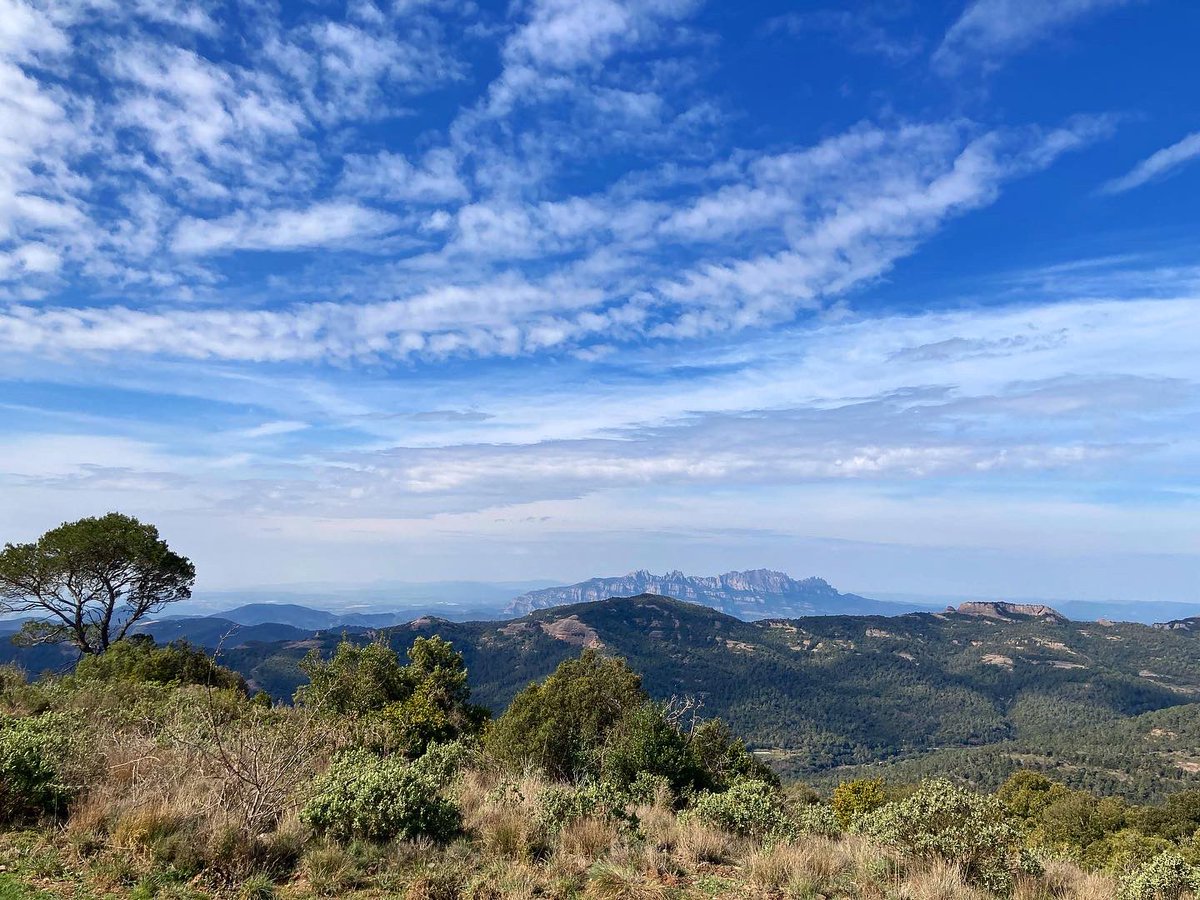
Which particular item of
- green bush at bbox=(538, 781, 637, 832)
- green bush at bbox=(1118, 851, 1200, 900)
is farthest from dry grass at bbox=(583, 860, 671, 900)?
green bush at bbox=(1118, 851, 1200, 900)

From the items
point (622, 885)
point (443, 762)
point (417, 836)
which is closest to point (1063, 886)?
point (622, 885)

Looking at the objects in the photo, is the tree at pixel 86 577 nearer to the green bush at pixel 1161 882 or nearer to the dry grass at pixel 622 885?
the dry grass at pixel 622 885

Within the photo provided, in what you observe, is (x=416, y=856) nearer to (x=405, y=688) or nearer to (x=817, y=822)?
(x=817, y=822)

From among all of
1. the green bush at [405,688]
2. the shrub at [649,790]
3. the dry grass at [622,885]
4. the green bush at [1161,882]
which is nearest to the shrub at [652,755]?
the shrub at [649,790]

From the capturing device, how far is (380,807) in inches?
303

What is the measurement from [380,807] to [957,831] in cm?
719

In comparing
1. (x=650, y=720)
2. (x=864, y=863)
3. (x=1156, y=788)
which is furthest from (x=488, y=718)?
(x=1156, y=788)

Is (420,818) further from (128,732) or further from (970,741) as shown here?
(970,741)

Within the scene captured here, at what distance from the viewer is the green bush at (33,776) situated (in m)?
7.44

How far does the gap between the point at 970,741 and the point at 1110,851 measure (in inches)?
7457

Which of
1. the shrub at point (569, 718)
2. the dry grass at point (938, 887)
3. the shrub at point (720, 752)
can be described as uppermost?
the dry grass at point (938, 887)

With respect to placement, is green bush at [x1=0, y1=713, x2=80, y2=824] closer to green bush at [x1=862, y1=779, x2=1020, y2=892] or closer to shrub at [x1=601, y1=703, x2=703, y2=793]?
shrub at [x1=601, y1=703, x2=703, y2=793]

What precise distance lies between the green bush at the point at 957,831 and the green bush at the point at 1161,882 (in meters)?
1.12

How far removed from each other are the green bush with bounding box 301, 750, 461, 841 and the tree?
28.4 metres
